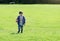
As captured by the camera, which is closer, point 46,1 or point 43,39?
point 43,39

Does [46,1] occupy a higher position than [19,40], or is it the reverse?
[19,40]

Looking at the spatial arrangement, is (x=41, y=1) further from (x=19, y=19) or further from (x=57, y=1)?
(x=19, y=19)

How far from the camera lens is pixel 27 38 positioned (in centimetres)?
1115

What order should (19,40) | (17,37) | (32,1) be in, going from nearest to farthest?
(19,40) → (17,37) → (32,1)

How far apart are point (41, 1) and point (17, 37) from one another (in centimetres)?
4447

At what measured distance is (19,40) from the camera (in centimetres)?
1052

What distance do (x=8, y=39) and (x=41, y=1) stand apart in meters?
44.9

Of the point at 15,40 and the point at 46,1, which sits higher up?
the point at 15,40

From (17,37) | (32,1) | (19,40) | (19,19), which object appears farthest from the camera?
(32,1)

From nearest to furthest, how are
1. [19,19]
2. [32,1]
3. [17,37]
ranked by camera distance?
[17,37]
[19,19]
[32,1]

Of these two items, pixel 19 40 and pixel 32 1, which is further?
pixel 32 1

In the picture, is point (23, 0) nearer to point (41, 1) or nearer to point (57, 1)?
point (41, 1)

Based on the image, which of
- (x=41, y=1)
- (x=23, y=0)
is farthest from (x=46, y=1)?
(x=23, y=0)

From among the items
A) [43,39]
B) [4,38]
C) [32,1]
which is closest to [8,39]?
[4,38]
